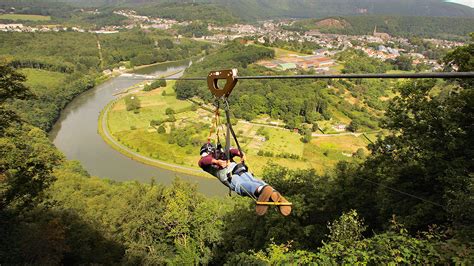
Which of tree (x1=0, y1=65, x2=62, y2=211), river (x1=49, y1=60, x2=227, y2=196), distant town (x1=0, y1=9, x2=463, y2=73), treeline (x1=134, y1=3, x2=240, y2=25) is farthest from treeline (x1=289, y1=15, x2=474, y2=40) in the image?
tree (x1=0, y1=65, x2=62, y2=211)

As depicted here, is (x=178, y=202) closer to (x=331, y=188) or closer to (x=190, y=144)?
(x=331, y=188)

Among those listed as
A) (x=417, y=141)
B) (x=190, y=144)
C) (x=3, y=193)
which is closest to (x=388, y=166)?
(x=417, y=141)

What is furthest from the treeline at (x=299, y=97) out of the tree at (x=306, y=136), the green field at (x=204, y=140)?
the green field at (x=204, y=140)

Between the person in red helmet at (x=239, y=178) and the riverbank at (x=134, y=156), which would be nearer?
the person in red helmet at (x=239, y=178)

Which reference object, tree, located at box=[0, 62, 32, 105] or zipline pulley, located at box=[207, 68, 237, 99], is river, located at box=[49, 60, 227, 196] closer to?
tree, located at box=[0, 62, 32, 105]

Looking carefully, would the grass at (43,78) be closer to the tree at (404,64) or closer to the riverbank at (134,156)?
the riverbank at (134,156)

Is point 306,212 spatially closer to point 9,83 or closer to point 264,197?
point 264,197
